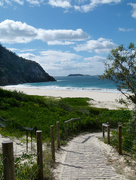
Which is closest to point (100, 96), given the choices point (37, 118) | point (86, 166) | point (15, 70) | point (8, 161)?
point (37, 118)

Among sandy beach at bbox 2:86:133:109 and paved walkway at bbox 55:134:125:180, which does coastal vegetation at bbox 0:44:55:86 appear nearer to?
sandy beach at bbox 2:86:133:109

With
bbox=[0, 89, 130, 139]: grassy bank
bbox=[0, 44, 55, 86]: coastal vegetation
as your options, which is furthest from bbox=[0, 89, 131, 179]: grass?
bbox=[0, 44, 55, 86]: coastal vegetation

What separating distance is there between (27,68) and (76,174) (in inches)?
5217

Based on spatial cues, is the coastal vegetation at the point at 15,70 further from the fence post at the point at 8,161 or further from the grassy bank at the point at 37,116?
Result: the fence post at the point at 8,161

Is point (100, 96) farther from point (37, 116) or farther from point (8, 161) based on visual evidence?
point (8, 161)

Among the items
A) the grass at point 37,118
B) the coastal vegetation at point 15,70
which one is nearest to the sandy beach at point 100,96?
the grass at point 37,118

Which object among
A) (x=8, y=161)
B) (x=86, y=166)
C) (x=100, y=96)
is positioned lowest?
(x=86, y=166)

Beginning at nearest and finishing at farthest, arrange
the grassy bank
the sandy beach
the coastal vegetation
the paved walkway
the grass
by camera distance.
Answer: the paved walkway
the grass
the grassy bank
the sandy beach
the coastal vegetation

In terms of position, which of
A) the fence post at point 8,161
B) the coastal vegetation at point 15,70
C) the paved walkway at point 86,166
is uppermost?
the coastal vegetation at point 15,70

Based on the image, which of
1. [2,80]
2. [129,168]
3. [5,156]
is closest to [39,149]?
[5,156]

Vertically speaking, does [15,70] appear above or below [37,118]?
above

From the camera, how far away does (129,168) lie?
6.29 metres

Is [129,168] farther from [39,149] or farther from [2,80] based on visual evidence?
[2,80]

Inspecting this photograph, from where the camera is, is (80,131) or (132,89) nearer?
(132,89)
